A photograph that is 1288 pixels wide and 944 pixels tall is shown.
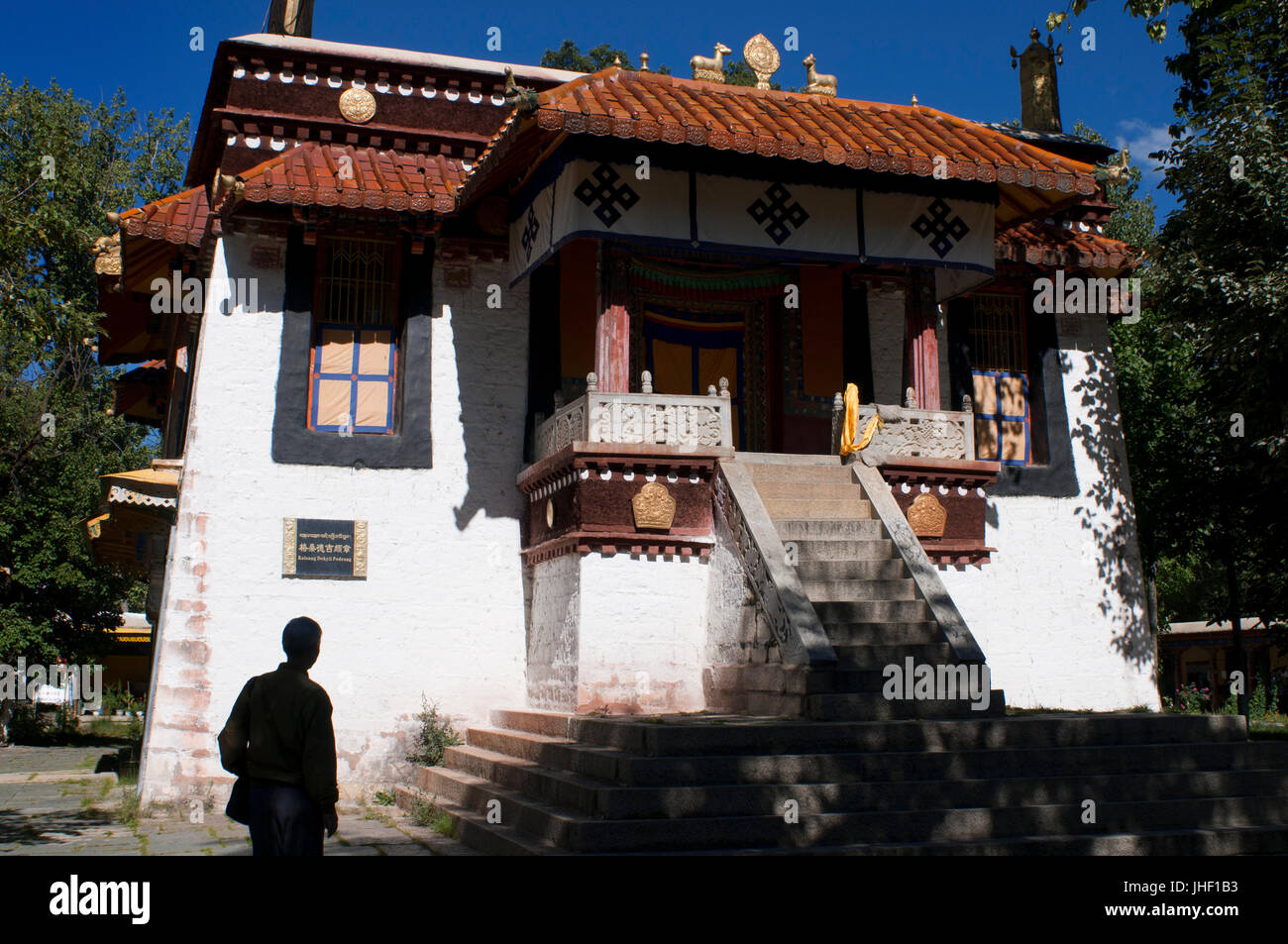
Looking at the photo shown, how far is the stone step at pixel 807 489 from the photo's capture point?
39.3 ft

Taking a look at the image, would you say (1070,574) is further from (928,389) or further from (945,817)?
(945,817)

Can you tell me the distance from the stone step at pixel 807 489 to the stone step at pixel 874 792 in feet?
13.4

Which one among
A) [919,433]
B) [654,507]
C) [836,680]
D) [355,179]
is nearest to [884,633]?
[836,680]

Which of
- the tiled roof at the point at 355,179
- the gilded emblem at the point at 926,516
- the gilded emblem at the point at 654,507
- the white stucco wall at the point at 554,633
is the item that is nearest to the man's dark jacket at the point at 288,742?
the white stucco wall at the point at 554,633

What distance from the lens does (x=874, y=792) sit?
25.9ft

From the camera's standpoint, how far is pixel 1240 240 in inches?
529

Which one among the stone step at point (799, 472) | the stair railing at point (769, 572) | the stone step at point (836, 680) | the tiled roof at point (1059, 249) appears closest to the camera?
the stone step at point (836, 680)

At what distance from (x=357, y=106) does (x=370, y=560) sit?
Result: 18.4ft

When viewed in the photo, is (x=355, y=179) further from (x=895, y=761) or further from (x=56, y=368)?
(x=56, y=368)

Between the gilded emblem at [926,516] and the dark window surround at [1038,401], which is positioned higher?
the dark window surround at [1038,401]

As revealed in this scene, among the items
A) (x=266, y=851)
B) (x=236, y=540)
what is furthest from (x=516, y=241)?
(x=266, y=851)

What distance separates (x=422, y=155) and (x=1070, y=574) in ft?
31.6

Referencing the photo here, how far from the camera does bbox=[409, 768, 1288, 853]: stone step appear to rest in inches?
288

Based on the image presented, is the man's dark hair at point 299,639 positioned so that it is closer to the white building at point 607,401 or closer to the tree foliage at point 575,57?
the white building at point 607,401
